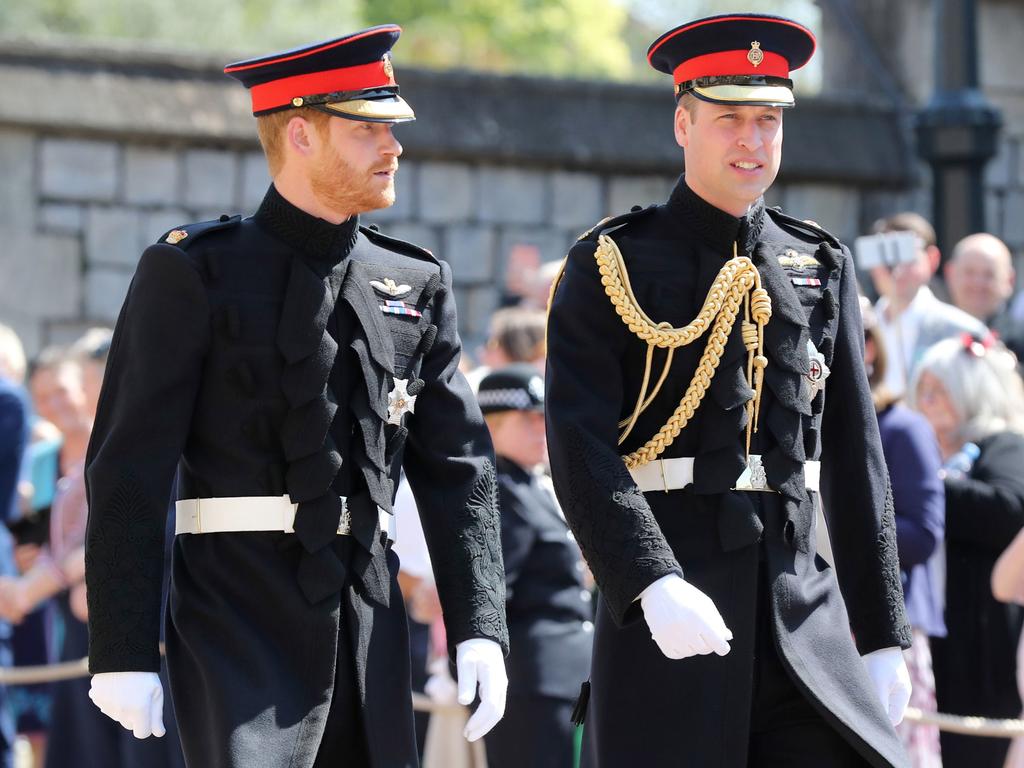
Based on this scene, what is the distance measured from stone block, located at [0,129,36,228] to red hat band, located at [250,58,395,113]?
6.04m

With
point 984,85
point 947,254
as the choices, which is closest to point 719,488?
point 947,254

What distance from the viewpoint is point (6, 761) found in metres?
6.64

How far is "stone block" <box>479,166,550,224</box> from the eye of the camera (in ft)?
32.9

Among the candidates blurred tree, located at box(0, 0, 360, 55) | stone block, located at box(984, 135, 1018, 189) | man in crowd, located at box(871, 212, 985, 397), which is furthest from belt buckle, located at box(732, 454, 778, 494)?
blurred tree, located at box(0, 0, 360, 55)

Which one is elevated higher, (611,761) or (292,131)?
(292,131)

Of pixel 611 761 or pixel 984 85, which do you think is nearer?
pixel 611 761

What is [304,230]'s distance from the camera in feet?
12.0

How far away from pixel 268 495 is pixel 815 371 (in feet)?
3.59

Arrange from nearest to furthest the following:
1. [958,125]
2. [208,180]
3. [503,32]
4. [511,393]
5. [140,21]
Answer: [511,393], [958,125], [208,180], [140,21], [503,32]

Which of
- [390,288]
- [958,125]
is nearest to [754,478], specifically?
[390,288]

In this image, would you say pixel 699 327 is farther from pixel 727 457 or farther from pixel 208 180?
pixel 208 180

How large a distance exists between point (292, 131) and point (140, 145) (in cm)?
617

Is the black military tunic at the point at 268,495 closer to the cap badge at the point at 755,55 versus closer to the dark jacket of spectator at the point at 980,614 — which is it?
Result: the cap badge at the point at 755,55

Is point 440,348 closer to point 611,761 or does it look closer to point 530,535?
point 611,761
